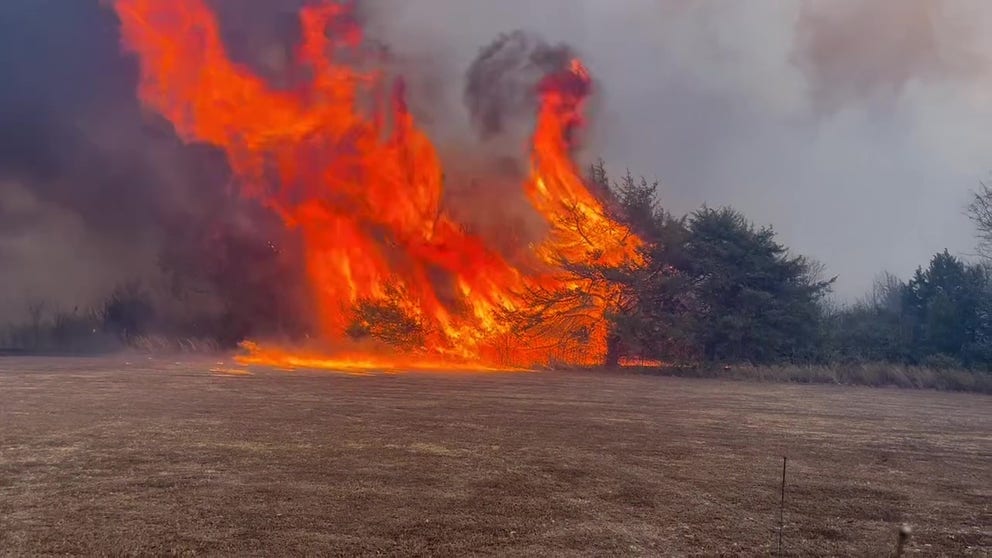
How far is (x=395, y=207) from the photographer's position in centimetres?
3002

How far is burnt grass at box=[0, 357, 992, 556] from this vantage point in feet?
19.4

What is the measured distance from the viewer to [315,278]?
3244cm

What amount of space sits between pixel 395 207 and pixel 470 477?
22.9 metres

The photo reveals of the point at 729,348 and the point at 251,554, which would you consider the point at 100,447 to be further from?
the point at 729,348

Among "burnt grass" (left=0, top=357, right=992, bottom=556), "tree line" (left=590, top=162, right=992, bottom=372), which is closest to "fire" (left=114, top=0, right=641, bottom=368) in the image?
"tree line" (left=590, top=162, right=992, bottom=372)

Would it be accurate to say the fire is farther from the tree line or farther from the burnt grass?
the burnt grass

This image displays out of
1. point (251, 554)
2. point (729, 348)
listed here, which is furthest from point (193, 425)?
point (729, 348)

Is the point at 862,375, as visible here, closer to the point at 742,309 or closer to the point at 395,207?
the point at 742,309

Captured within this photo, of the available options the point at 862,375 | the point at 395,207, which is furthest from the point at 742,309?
the point at 395,207

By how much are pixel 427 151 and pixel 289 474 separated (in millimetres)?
23483

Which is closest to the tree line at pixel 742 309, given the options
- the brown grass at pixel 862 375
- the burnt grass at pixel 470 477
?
the brown grass at pixel 862 375

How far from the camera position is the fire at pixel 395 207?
29.7 m

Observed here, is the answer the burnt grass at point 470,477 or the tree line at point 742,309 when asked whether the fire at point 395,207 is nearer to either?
the tree line at point 742,309

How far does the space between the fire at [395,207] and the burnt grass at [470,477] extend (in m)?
14.2
